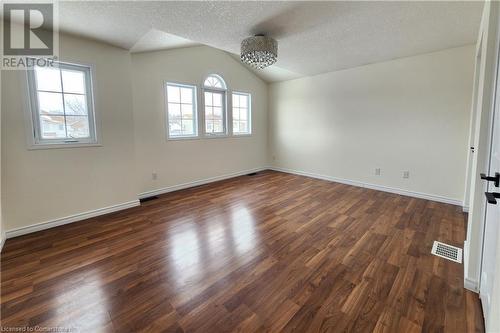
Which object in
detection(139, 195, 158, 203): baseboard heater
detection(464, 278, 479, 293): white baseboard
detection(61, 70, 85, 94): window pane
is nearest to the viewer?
detection(464, 278, 479, 293): white baseboard

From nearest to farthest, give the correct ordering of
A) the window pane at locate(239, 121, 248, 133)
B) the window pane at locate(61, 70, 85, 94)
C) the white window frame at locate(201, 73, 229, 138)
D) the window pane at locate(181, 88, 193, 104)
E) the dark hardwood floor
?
the dark hardwood floor, the window pane at locate(61, 70, 85, 94), the window pane at locate(181, 88, 193, 104), the white window frame at locate(201, 73, 229, 138), the window pane at locate(239, 121, 248, 133)

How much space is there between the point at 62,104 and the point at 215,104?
8.80ft

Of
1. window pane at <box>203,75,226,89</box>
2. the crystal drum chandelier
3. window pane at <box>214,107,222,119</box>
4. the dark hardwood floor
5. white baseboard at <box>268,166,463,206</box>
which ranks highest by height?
window pane at <box>203,75,226,89</box>

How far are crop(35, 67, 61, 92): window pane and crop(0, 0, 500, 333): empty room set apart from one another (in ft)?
0.06

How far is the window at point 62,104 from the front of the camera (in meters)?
2.64

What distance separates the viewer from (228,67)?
498 cm

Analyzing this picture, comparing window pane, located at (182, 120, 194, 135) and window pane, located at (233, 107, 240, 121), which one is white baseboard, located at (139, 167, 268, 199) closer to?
window pane, located at (182, 120, 194, 135)

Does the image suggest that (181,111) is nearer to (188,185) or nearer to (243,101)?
(188,185)

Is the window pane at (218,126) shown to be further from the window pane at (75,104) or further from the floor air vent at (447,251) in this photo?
the floor air vent at (447,251)


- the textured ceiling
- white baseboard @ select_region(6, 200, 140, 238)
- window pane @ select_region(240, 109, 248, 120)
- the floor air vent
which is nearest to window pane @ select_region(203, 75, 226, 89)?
window pane @ select_region(240, 109, 248, 120)

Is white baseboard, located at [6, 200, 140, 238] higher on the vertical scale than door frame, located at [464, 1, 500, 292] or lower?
lower

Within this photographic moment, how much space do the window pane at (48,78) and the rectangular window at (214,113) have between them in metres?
2.41

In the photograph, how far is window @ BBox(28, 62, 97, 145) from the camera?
264cm

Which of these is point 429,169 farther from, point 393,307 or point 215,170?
point 215,170
